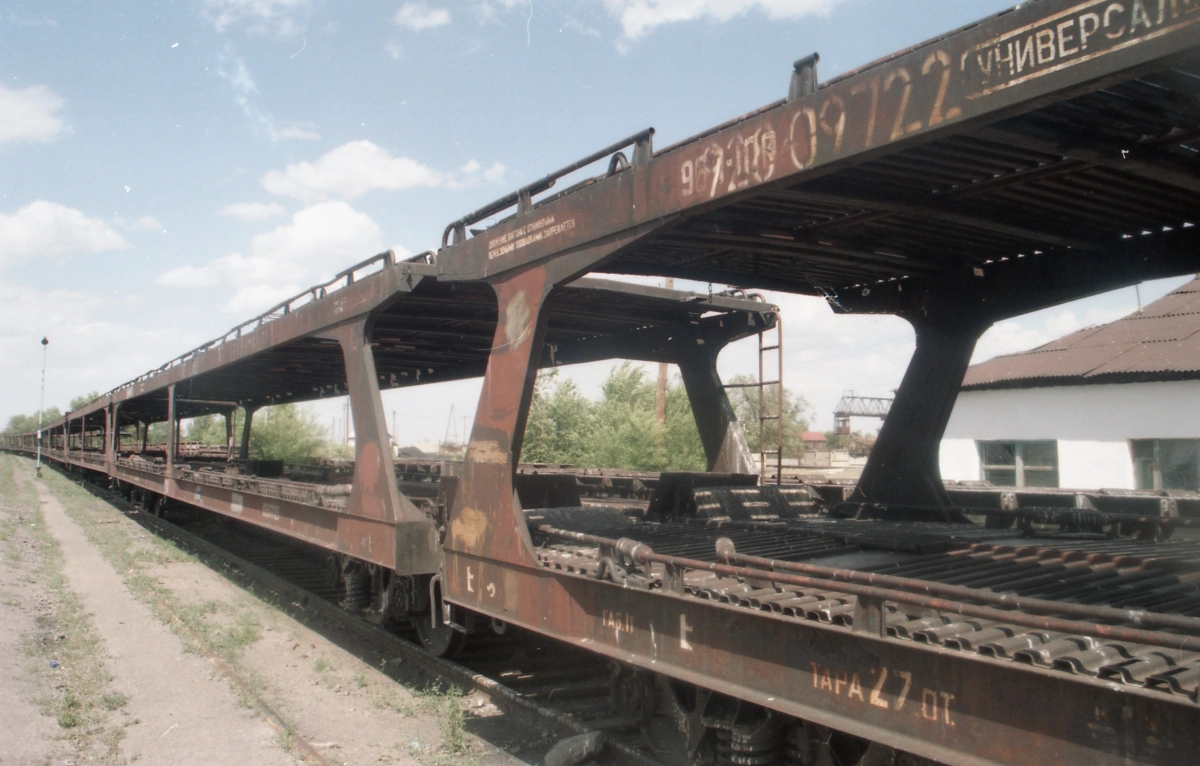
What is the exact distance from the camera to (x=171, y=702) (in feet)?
24.0

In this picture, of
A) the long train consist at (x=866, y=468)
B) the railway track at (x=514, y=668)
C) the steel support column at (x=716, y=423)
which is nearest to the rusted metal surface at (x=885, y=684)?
the long train consist at (x=866, y=468)

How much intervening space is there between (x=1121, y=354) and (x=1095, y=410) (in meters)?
1.63

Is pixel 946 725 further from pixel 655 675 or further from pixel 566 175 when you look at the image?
pixel 566 175

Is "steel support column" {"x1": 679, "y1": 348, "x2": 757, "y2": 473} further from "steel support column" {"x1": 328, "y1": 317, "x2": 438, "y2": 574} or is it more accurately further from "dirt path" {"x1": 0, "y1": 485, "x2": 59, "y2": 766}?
"dirt path" {"x1": 0, "y1": 485, "x2": 59, "y2": 766}

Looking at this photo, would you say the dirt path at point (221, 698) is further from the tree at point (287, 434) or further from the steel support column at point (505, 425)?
the tree at point (287, 434)

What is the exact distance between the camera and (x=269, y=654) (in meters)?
9.02

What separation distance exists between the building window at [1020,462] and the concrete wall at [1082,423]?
8.7 inches

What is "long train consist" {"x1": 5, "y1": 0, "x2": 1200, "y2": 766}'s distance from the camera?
2887 millimetres

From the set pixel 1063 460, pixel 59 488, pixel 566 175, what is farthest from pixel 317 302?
pixel 59 488

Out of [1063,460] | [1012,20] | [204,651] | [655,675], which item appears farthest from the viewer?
[1063,460]

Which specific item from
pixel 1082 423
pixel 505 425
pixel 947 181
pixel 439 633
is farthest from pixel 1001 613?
pixel 1082 423

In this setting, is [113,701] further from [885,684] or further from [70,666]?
[885,684]

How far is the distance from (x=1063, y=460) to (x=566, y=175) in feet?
64.2

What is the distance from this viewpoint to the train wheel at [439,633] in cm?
773
